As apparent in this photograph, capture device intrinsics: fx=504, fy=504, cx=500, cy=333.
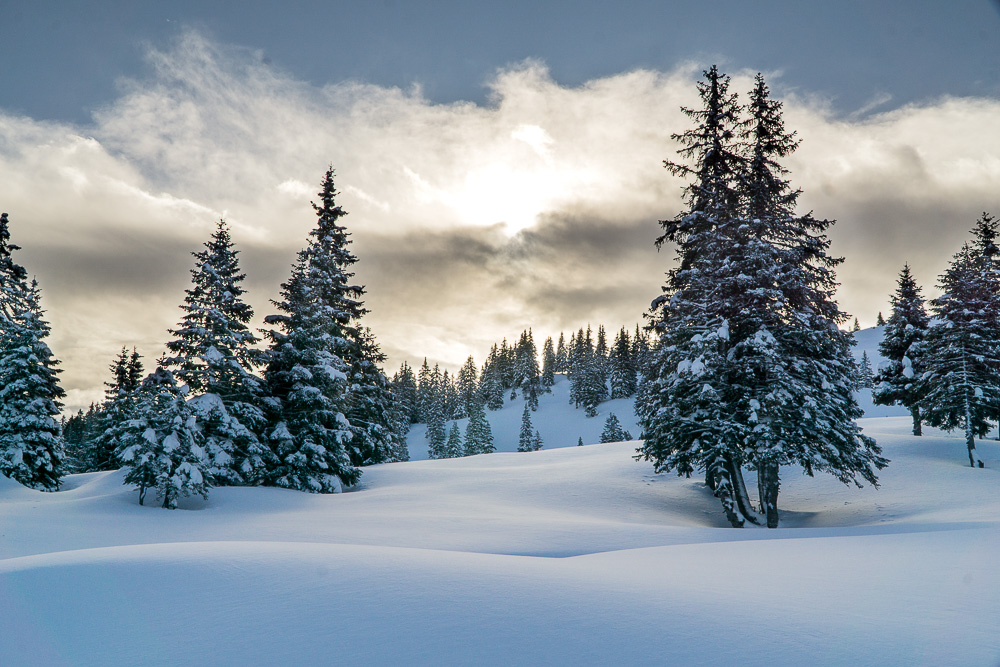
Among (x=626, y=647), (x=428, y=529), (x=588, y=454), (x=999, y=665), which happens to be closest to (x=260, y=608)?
(x=626, y=647)

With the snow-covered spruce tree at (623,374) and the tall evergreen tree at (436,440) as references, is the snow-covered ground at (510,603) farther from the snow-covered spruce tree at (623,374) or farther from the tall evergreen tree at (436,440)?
the snow-covered spruce tree at (623,374)

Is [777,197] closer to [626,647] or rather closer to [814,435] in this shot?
[814,435]

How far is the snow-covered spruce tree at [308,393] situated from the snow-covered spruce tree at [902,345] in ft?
111

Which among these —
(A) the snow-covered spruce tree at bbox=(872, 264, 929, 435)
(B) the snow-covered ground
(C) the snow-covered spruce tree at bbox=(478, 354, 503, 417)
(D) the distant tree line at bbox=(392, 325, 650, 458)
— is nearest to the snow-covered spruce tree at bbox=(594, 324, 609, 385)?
(D) the distant tree line at bbox=(392, 325, 650, 458)

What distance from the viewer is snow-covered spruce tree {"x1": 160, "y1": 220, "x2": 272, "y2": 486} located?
20.7 metres

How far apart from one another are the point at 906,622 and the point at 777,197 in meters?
17.1

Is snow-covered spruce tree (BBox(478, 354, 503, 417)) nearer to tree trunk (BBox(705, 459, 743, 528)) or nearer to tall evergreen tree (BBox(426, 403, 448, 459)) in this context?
tall evergreen tree (BBox(426, 403, 448, 459))

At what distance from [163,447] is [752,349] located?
19.7 metres

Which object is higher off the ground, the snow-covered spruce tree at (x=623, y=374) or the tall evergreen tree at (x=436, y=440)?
the snow-covered spruce tree at (x=623, y=374)

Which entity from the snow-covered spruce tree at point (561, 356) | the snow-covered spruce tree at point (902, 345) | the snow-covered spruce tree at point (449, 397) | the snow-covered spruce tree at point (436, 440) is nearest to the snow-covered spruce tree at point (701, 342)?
the snow-covered spruce tree at point (902, 345)

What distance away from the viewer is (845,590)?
5.41m

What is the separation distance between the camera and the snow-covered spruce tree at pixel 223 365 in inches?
814

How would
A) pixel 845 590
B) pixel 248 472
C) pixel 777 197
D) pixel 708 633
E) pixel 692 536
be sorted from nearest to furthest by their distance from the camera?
pixel 708 633, pixel 845 590, pixel 692 536, pixel 777 197, pixel 248 472

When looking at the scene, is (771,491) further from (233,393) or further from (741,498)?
(233,393)
